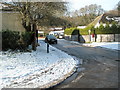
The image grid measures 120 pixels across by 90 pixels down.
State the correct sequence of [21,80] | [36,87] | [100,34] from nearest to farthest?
[36,87] → [21,80] → [100,34]

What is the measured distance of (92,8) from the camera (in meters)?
52.0

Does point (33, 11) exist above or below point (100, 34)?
above

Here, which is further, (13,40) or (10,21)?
(10,21)

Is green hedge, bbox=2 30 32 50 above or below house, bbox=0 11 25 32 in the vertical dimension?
below

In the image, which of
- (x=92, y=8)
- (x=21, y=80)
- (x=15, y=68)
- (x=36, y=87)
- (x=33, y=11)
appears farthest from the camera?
(x=92, y=8)

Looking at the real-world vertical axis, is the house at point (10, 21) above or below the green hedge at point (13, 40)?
above

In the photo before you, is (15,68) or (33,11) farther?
(33,11)

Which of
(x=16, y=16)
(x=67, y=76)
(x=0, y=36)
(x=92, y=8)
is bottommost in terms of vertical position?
(x=67, y=76)

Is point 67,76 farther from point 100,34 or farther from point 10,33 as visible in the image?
point 100,34

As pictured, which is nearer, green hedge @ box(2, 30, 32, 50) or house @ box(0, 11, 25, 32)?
green hedge @ box(2, 30, 32, 50)

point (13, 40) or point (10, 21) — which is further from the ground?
point (10, 21)

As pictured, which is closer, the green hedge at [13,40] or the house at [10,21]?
the green hedge at [13,40]

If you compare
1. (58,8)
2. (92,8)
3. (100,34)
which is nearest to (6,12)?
(58,8)

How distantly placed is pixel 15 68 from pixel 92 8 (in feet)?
164
